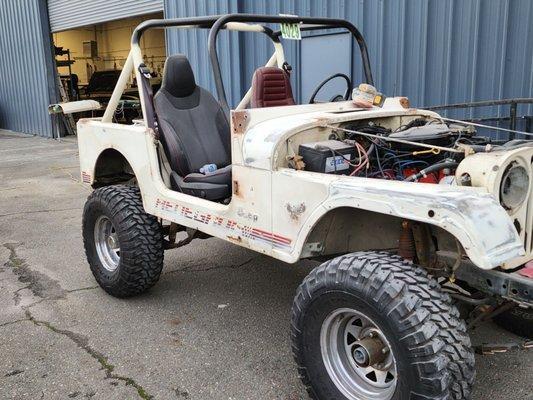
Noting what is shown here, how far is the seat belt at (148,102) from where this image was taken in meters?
3.83

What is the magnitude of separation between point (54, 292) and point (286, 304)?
1.81 meters

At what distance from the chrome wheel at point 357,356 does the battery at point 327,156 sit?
2.59ft

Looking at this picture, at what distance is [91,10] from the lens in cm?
1380

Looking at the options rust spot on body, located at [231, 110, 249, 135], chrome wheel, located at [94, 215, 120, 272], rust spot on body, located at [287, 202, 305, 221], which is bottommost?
chrome wheel, located at [94, 215, 120, 272]

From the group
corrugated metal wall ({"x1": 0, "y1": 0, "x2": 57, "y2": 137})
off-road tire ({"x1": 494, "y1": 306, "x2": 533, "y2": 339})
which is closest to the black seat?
off-road tire ({"x1": 494, "y1": 306, "x2": 533, "y2": 339})

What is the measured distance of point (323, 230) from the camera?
2.86 metres

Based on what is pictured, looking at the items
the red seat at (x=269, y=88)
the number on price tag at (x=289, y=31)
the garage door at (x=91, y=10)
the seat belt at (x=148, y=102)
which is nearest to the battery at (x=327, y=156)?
the red seat at (x=269, y=88)

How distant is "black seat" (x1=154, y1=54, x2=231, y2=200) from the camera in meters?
3.82

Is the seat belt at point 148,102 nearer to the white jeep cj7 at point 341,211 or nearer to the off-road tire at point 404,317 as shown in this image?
the white jeep cj7 at point 341,211

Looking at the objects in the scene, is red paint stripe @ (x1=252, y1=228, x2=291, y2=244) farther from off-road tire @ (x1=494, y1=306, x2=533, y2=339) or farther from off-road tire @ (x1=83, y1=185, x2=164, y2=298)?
off-road tire @ (x1=494, y1=306, x2=533, y2=339)

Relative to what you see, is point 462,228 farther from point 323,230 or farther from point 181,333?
point 181,333

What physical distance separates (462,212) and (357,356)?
81 cm

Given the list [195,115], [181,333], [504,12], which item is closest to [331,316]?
[181,333]

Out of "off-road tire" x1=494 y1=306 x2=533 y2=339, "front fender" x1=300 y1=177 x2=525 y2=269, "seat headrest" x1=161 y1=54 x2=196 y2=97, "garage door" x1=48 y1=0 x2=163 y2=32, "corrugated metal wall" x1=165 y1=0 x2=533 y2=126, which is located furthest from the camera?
"garage door" x1=48 y1=0 x2=163 y2=32
